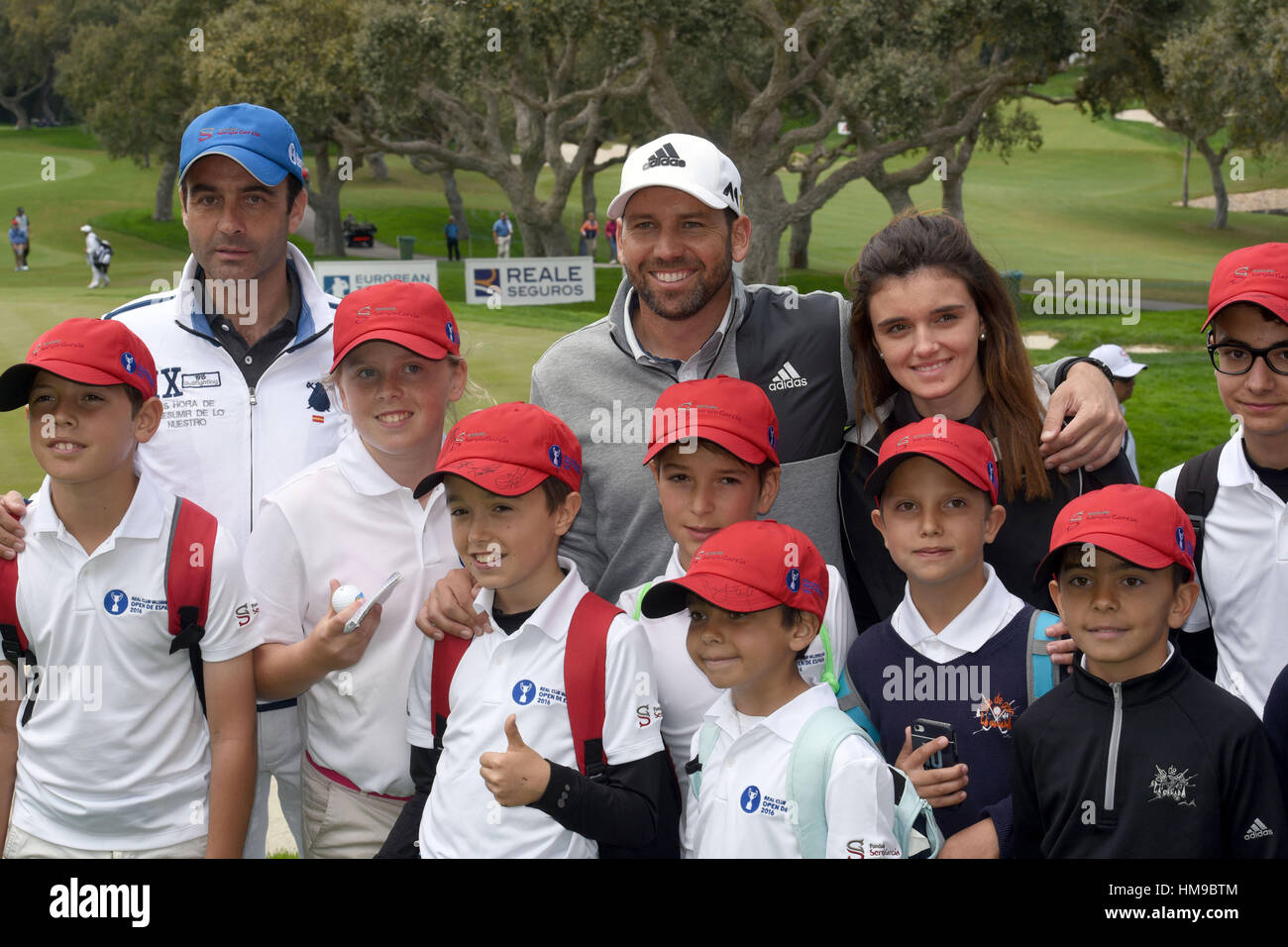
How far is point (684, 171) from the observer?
14.8ft

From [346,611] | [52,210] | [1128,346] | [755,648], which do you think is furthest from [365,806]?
[52,210]

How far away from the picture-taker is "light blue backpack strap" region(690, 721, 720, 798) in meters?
3.70

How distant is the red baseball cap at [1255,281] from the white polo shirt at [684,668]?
5.00ft

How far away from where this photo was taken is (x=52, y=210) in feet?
168

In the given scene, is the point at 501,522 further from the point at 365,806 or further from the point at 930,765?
the point at 930,765

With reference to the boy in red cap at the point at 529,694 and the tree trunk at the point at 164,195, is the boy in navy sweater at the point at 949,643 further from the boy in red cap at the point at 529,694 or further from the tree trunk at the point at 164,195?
the tree trunk at the point at 164,195

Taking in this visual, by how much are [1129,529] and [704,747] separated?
1.35 metres

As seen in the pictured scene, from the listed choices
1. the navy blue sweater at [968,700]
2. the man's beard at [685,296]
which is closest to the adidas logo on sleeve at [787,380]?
the man's beard at [685,296]

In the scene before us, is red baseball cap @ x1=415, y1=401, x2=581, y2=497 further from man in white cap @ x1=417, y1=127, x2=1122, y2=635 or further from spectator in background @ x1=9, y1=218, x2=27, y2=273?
spectator in background @ x1=9, y1=218, x2=27, y2=273

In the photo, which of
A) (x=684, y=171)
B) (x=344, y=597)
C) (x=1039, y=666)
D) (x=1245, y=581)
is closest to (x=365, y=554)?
(x=344, y=597)

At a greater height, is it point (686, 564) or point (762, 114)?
point (762, 114)

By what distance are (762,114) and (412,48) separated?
8.46 meters

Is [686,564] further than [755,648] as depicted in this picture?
Yes

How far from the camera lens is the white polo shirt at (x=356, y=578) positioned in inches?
158
